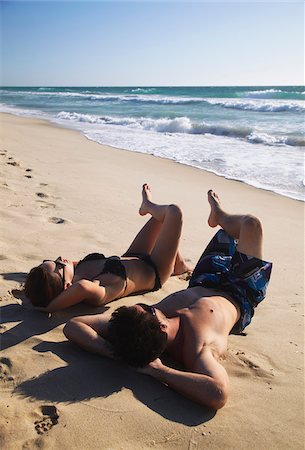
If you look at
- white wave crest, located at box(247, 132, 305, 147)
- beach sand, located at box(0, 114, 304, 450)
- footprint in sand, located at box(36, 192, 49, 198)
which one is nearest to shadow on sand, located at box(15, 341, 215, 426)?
beach sand, located at box(0, 114, 304, 450)

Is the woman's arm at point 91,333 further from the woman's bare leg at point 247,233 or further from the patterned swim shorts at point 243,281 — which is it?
the woman's bare leg at point 247,233

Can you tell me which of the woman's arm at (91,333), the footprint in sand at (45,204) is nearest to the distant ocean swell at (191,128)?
the footprint in sand at (45,204)

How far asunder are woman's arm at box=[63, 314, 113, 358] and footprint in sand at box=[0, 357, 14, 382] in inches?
15.0

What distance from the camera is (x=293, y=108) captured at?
24828mm

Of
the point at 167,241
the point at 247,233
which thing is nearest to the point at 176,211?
the point at 167,241

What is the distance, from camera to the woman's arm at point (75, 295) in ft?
10.2

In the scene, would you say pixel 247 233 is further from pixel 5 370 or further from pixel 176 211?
Result: pixel 5 370

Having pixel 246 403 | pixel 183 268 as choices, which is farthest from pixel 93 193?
pixel 246 403

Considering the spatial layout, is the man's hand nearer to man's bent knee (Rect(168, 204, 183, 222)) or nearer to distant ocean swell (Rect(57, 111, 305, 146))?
man's bent knee (Rect(168, 204, 183, 222))

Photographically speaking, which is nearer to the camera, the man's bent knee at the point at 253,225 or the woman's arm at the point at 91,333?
the woman's arm at the point at 91,333

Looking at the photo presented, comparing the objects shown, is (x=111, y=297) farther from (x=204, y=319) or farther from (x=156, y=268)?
(x=204, y=319)

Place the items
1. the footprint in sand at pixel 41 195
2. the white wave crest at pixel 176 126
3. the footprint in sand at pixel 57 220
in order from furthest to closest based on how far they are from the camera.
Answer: the white wave crest at pixel 176 126, the footprint in sand at pixel 41 195, the footprint in sand at pixel 57 220

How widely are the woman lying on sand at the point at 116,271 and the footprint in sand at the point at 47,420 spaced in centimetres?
98

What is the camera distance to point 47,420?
2123 mm
